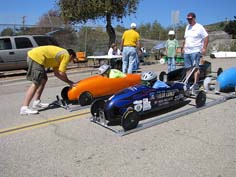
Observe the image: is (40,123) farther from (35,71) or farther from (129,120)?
(129,120)

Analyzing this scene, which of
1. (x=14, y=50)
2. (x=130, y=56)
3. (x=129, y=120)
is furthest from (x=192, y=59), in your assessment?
(x=14, y=50)

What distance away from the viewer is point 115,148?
417cm

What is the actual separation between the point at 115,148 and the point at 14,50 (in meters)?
11.1

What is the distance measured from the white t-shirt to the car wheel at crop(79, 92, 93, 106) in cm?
289

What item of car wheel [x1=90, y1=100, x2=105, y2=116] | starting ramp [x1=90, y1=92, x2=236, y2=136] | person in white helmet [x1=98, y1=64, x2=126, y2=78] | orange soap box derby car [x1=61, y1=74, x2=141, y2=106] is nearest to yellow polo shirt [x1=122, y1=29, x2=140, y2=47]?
orange soap box derby car [x1=61, y1=74, x2=141, y2=106]

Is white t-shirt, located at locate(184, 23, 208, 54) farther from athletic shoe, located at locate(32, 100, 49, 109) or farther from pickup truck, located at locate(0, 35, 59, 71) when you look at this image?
pickup truck, located at locate(0, 35, 59, 71)

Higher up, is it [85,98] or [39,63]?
[39,63]

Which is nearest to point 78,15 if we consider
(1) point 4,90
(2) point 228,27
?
(1) point 4,90

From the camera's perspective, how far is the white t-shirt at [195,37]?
23.5ft

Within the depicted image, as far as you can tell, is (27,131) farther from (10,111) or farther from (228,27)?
(228,27)

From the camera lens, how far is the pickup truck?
44.3ft

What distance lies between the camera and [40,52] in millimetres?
6004

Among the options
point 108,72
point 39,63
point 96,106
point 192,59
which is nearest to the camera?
point 96,106

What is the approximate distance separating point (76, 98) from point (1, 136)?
2048mm
